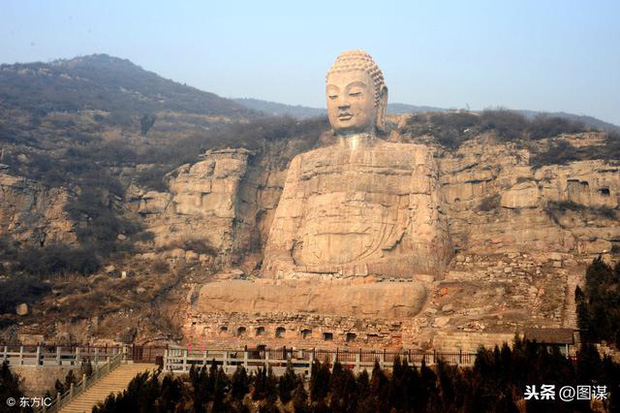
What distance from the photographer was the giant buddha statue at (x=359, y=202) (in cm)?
2633

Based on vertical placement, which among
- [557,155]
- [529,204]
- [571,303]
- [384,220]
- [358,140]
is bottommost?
[571,303]

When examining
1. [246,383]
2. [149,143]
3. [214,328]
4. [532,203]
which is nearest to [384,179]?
[532,203]

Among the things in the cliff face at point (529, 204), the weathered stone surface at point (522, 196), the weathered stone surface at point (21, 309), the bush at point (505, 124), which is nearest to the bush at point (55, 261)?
the weathered stone surface at point (21, 309)

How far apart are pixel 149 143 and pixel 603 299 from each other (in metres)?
29.0

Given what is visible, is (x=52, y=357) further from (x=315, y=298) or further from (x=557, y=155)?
(x=557, y=155)

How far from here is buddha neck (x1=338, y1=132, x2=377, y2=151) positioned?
28547 mm

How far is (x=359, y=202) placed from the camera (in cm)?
Answer: 2736

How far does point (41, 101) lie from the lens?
47688mm

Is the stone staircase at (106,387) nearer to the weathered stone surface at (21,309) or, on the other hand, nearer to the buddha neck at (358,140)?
the weathered stone surface at (21,309)

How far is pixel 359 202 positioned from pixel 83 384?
39.6 feet

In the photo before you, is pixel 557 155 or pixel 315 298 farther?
pixel 557 155

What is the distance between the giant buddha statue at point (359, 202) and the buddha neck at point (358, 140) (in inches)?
1.3

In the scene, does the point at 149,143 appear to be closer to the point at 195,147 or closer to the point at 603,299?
the point at 195,147

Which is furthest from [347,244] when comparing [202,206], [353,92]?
[202,206]
